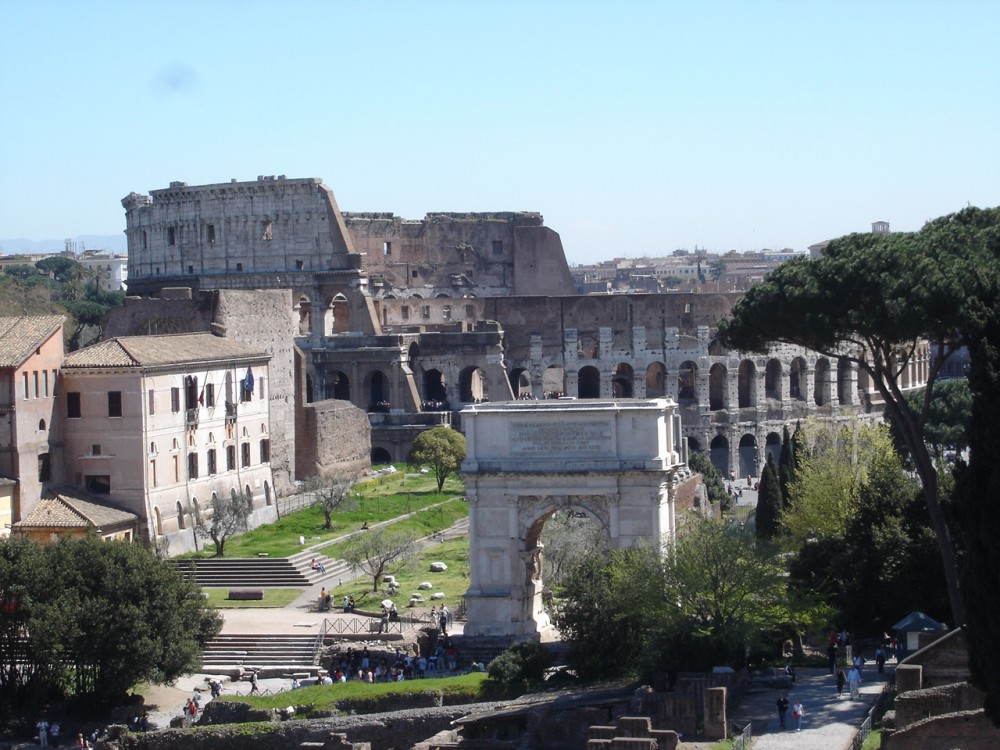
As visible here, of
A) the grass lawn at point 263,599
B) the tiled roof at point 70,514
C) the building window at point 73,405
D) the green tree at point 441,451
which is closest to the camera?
the grass lawn at point 263,599

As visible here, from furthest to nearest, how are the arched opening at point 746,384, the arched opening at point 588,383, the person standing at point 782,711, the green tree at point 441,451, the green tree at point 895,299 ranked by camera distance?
the arched opening at point 588,383
the arched opening at point 746,384
the green tree at point 441,451
the green tree at point 895,299
the person standing at point 782,711

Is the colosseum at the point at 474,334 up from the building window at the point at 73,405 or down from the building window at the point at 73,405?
up

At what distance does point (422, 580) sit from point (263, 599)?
4.52 m

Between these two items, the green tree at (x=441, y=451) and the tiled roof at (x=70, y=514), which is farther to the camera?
→ the green tree at (x=441, y=451)

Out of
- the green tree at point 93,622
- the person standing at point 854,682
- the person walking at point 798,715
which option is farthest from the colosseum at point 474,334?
the person walking at point 798,715

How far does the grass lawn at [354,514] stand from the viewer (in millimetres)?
51219

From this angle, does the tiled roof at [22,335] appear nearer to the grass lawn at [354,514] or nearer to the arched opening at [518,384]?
the grass lawn at [354,514]

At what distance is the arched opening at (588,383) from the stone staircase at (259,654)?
54063 mm

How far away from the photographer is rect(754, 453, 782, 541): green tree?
167 ft

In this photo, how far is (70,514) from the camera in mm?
46594

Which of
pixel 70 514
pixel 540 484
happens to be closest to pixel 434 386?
pixel 70 514

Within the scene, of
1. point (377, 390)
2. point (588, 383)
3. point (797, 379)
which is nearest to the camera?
point (377, 390)

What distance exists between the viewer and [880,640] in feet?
119

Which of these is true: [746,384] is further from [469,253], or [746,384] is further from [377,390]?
[377,390]
